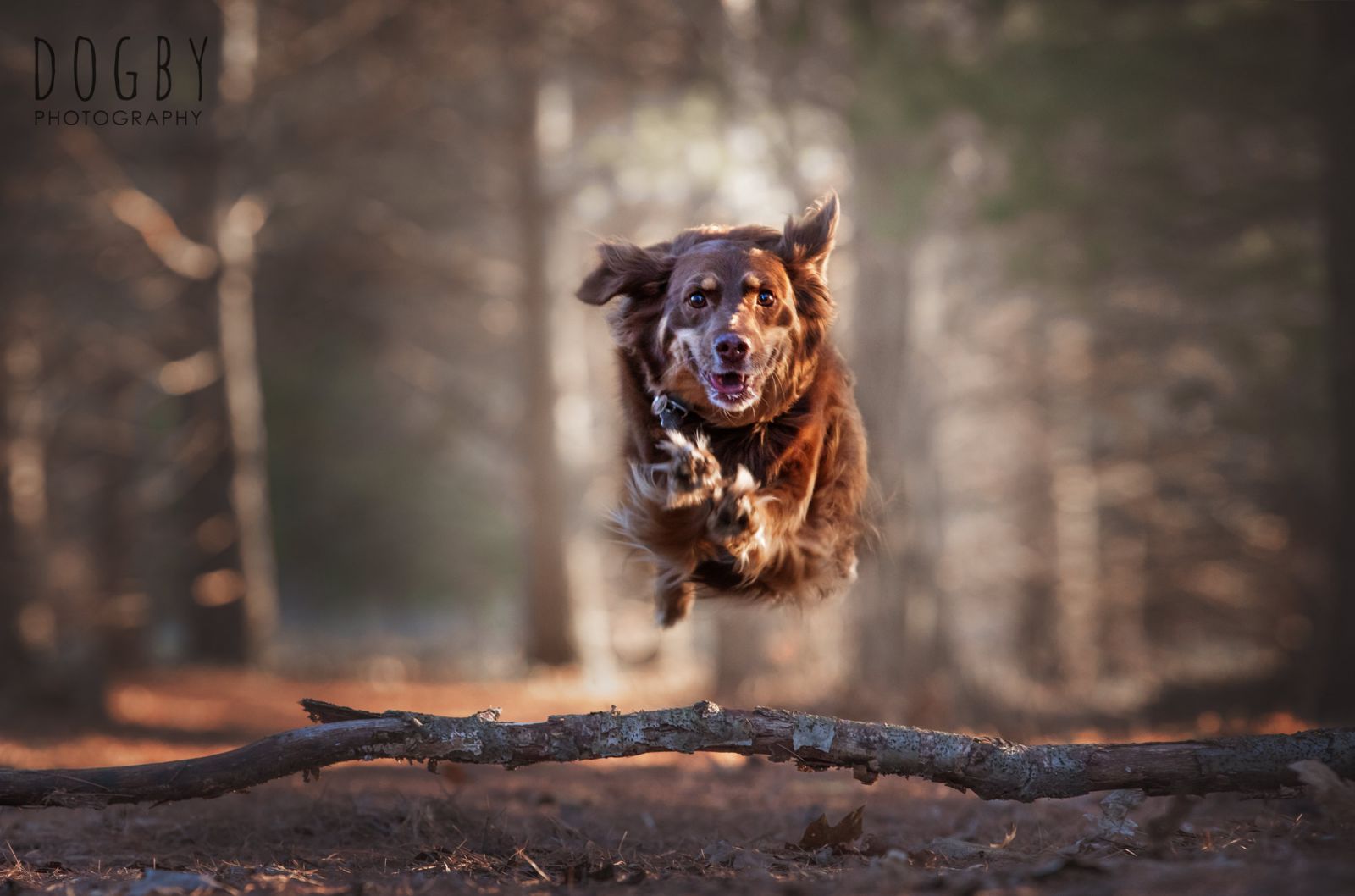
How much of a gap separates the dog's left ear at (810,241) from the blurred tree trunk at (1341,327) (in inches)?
252

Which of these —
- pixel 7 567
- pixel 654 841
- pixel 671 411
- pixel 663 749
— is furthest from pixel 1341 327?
pixel 7 567

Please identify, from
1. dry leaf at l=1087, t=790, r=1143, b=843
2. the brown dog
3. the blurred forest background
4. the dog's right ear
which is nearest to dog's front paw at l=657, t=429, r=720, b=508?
the brown dog

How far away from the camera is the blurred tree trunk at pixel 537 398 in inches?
504

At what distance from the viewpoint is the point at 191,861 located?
3633mm

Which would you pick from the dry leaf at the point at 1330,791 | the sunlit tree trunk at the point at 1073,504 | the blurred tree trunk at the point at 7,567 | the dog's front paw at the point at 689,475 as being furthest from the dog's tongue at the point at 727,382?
the sunlit tree trunk at the point at 1073,504

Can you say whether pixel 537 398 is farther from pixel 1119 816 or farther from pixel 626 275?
pixel 1119 816

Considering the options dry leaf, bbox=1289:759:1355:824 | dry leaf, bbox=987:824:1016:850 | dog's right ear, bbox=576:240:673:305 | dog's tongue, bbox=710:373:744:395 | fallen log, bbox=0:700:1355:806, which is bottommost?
dry leaf, bbox=987:824:1016:850

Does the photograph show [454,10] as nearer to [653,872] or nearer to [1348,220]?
[1348,220]

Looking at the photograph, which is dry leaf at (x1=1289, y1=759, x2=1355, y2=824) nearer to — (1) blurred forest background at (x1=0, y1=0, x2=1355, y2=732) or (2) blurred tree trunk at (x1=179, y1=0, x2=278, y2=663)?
(1) blurred forest background at (x1=0, y1=0, x2=1355, y2=732)

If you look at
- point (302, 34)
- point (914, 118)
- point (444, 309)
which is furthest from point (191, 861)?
point (444, 309)

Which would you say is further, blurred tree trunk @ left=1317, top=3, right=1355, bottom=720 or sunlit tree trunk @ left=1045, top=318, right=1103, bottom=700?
sunlit tree trunk @ left=1045, top=318, right=1103, bottom=700

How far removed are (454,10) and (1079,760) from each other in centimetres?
1084

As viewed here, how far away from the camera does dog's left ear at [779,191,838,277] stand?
4973 millimetres

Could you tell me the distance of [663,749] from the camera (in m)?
3.59
